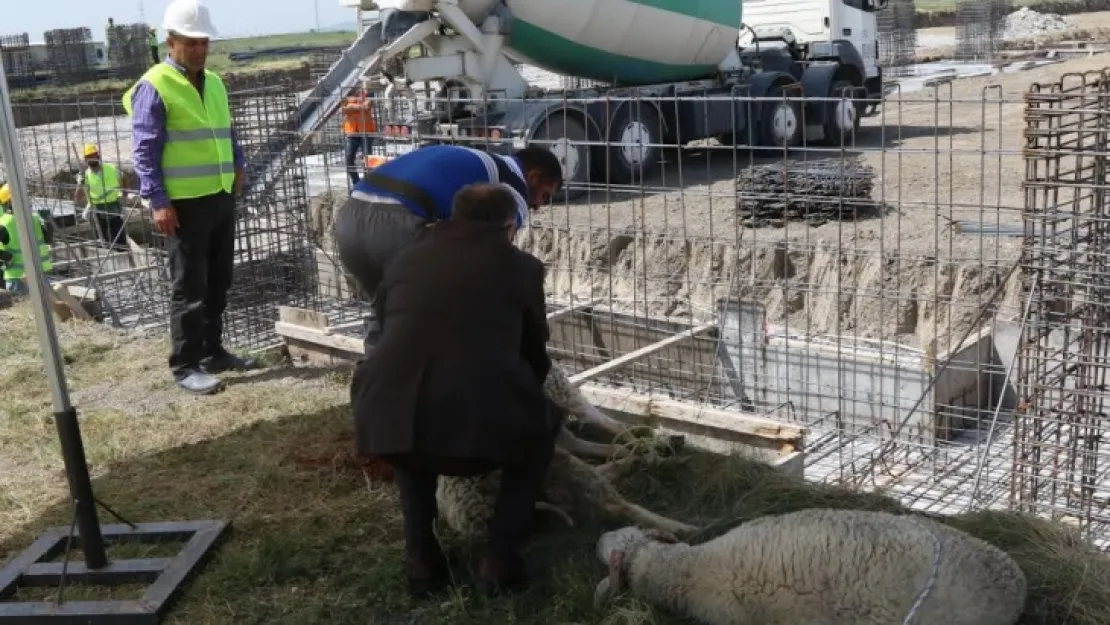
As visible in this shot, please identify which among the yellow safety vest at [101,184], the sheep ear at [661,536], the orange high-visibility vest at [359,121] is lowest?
the sheep ear at [661,536]

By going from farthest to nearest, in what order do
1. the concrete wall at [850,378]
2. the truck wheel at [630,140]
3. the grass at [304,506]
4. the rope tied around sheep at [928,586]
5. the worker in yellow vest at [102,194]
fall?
the truck wheel at [630,140] → the worker in yellow vest at [102,194] → the concrete wall at [850,378] → the grass at [304,506] → the rope tied around sheep at [928,586]

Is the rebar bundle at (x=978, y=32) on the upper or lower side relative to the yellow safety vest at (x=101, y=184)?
upper

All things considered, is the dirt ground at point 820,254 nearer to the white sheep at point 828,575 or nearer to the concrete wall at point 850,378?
the concrete wall at point 850,378

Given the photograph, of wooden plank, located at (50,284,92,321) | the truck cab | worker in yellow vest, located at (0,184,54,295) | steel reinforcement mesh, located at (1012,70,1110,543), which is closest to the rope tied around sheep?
steel reinforcement mesh, located at (1012,70,1110,543)

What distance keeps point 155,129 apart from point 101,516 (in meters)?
2.15

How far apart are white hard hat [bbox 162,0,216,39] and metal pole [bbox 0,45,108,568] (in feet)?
7.18

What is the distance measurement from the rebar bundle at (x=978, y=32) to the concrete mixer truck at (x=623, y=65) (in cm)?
1614

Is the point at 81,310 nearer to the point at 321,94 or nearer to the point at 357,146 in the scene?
the point at 357,146

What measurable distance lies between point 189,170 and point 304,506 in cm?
229

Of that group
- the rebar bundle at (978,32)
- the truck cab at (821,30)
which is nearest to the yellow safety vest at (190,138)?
the truck cab at (821,30)

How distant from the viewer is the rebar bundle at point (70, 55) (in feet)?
123

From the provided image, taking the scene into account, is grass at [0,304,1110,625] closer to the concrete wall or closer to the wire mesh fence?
the wire mesh fence

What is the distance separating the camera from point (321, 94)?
12.4 m

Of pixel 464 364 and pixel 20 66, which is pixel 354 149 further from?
pixel 20 66
